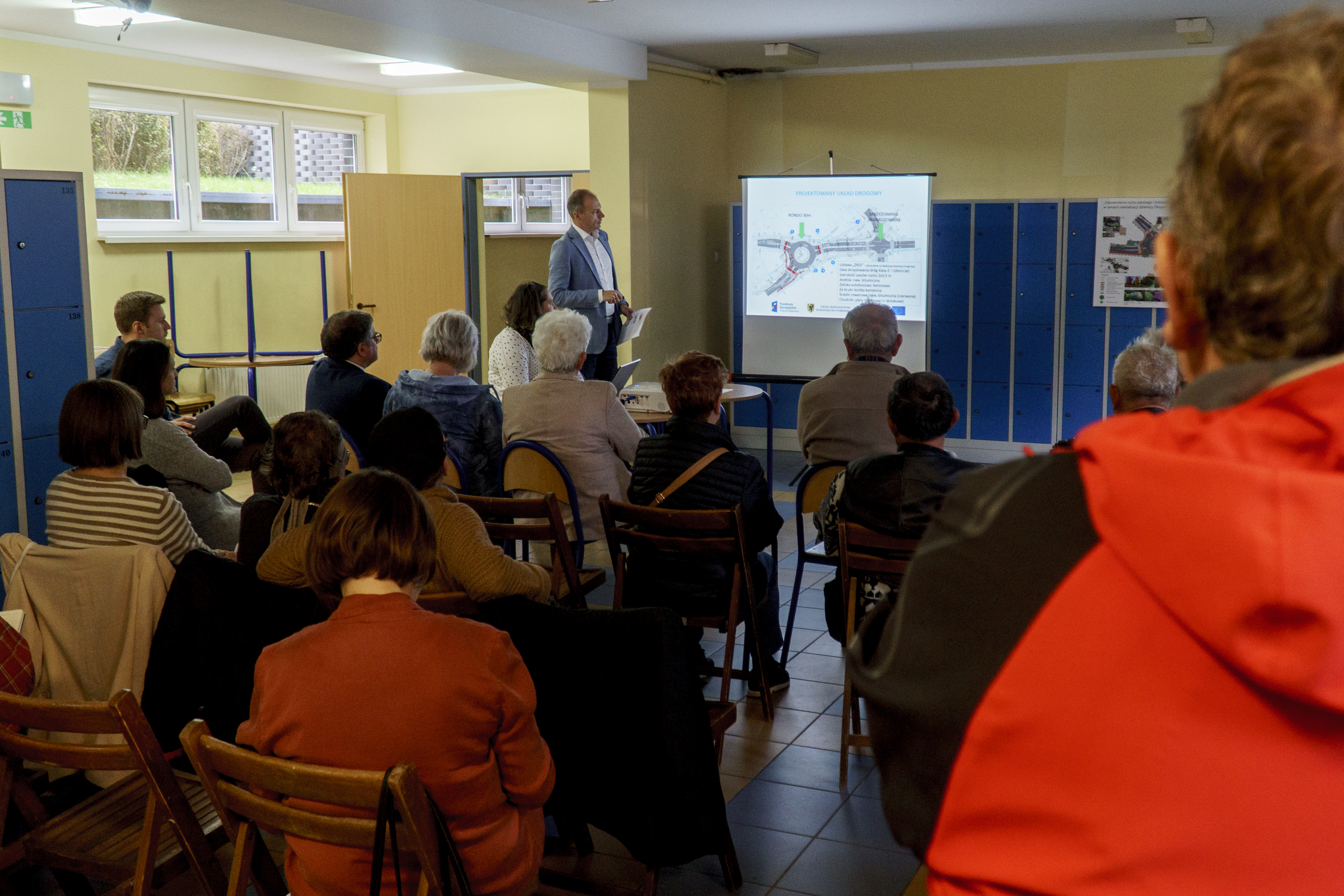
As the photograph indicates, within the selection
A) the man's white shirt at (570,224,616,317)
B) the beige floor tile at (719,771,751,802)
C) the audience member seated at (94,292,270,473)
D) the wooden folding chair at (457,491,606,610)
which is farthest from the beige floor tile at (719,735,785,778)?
the man's white shirt at (570,224,616,317)

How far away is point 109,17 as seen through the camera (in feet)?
21.1

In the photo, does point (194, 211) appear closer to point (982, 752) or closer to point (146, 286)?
point (146, 286)

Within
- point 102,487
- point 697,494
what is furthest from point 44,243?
point 697,494

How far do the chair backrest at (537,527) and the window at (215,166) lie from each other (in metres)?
5.78

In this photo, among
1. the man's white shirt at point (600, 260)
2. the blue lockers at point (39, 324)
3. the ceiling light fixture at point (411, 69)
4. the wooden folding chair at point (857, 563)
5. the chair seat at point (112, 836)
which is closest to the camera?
the chair seat at point (112, 836)

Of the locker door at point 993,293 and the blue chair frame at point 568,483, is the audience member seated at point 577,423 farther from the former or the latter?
the locker door at point 993,293

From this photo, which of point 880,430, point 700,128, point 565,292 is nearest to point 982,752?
point 880,430

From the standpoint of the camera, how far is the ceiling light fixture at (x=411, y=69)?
27.0ft

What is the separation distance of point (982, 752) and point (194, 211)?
8.77 m

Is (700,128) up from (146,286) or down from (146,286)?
up

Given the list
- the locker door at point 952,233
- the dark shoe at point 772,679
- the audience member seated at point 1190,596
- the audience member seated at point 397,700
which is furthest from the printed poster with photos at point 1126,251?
the audience member seated at point 1190,596

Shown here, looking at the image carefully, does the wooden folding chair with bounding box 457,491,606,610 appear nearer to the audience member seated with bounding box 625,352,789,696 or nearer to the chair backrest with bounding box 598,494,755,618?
the chair backrest with bounding box 598,494,755,618

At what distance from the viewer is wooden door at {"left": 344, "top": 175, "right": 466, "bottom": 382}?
877 centimetres

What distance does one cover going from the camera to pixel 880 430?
4.09 meters
